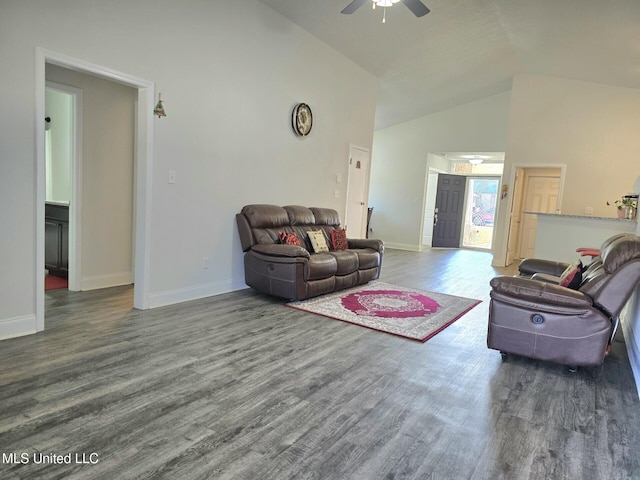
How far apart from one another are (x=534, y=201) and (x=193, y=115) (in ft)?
25.8

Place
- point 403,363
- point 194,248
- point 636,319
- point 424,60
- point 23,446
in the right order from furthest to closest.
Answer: point 424,60, point 194,248, point 636,319, point 403,363, point 23,446

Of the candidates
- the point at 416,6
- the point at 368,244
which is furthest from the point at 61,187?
the point at 416,6

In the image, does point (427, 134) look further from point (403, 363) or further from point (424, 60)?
point (403, 363)

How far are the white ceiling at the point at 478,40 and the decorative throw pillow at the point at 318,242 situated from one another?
103 inches

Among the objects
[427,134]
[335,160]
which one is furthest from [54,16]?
[427,134]

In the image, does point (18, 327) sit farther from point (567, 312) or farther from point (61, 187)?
point (567, 312)

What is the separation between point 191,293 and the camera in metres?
4.17

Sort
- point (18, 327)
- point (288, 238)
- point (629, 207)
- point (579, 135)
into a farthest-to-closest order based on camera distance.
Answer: point (579, 135), point (629, 207), point (288, 238), point (18, 327)

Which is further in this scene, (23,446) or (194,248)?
(194,248)

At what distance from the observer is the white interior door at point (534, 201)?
8.81m

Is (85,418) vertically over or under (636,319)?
under

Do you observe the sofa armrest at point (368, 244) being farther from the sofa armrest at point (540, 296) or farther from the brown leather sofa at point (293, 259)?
the sofa armrest at point (540, 296)

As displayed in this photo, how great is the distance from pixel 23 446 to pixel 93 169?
3.29 meters

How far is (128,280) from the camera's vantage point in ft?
15.5
